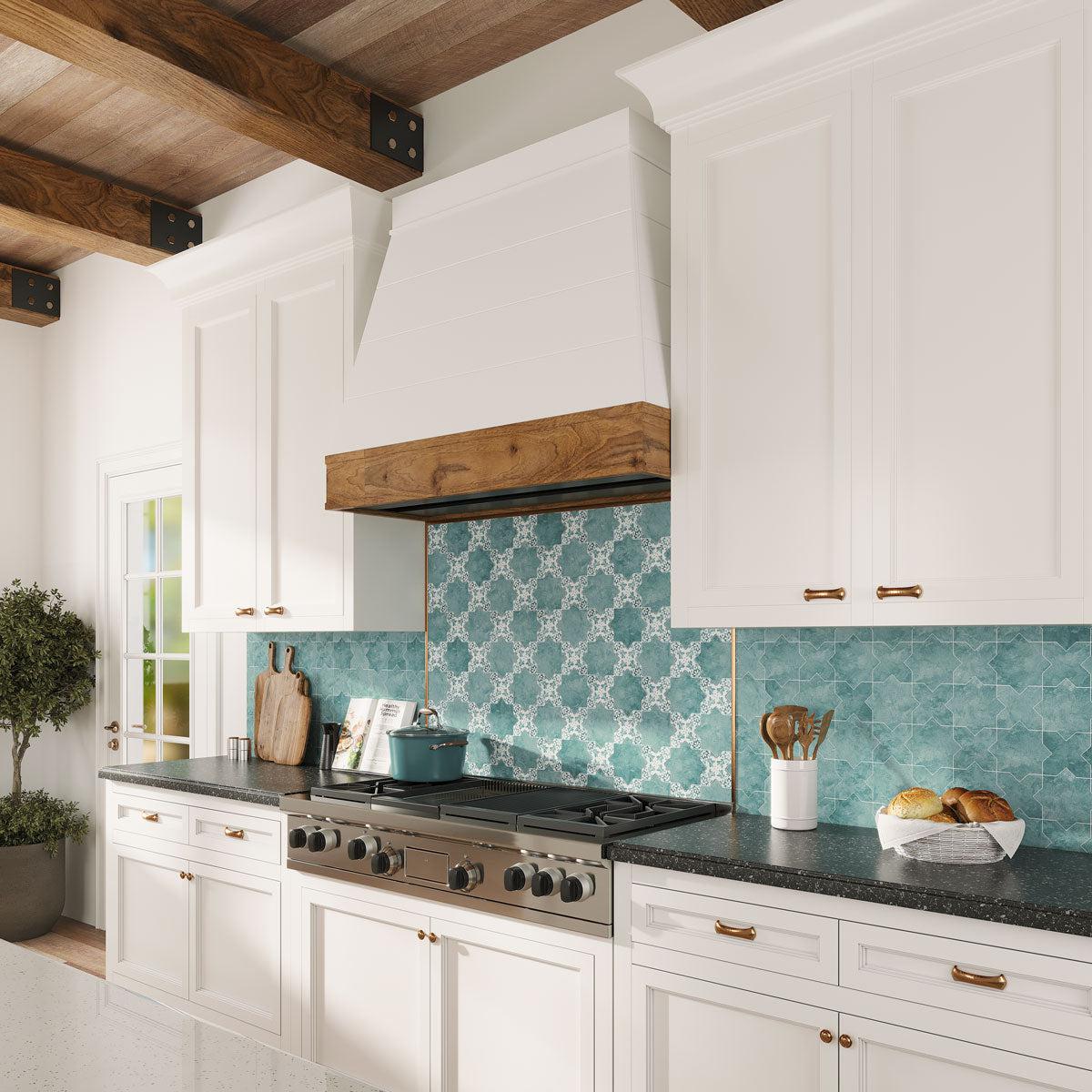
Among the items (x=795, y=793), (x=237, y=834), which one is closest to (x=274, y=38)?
(x=237, y=834)

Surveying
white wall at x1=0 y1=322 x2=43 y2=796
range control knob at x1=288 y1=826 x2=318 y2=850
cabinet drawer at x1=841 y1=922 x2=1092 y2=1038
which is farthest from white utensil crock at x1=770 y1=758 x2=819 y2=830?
white wall at x1=0 y1=322 x2=43 y2=796

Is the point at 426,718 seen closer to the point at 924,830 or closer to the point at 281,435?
the point at 281,435

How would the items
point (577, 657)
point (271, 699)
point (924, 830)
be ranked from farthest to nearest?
point (271, 699)
point (577, 657)
point (924, 830)

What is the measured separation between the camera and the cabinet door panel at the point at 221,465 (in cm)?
366

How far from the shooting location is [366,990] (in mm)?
2832

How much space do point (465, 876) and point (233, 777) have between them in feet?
3.97

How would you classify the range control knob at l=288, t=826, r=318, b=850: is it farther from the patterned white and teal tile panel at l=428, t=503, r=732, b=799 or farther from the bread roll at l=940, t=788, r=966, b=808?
the bread roll at l=940, t=788, r=966, b=808

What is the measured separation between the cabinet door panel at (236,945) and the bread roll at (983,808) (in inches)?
76.7

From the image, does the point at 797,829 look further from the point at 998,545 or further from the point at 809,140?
the point at 809,140

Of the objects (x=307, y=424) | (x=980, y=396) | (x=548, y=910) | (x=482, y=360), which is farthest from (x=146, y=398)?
(x=980, y=396)

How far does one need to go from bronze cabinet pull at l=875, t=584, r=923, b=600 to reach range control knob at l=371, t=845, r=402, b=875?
1.41 m

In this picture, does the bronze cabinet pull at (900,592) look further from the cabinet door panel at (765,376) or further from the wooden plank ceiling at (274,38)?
the wooden plank ceiling at (274,38)

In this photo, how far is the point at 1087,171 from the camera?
1913 millimetres

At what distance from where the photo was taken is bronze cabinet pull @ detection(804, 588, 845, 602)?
2.18m
